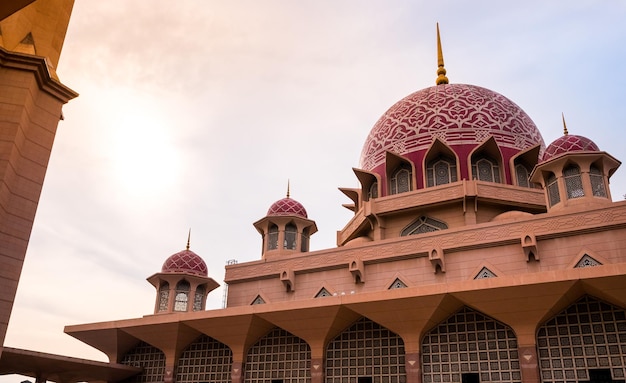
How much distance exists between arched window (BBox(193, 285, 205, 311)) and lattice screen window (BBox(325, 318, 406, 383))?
857cm

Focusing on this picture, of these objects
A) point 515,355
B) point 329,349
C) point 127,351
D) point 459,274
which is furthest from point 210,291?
point 515,355

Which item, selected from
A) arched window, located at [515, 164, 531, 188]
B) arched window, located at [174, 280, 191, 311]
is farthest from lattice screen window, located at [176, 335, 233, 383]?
arched window, located at [515, 164, 531, 188]

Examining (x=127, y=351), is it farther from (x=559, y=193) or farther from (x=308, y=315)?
(x=559, y=193)

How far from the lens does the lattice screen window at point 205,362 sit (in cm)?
1558

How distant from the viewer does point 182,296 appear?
826 inches

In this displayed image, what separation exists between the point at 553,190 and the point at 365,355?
743cm

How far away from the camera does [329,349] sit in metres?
14.2

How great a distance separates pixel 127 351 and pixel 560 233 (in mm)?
13969

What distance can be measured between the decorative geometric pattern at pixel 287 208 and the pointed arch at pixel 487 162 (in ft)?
21.2

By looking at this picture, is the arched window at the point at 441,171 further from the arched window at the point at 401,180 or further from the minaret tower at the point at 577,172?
the minaret tower at the point at 577,172

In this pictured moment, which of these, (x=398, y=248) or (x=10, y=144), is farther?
(x=398, y=248)

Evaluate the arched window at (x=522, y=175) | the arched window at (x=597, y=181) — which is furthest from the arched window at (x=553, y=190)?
the arched window at (x=522, y=175)

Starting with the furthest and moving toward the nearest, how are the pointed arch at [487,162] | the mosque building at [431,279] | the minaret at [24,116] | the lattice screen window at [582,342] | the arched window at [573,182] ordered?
1. the pointed arch at [487,162]
2. the arched window at [573,182]
3. the mosque building at [431,279]
4. the lattice screen window at [582,342]
5. the minaret at [24,116]

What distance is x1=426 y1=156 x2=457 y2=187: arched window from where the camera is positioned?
61.0ft
